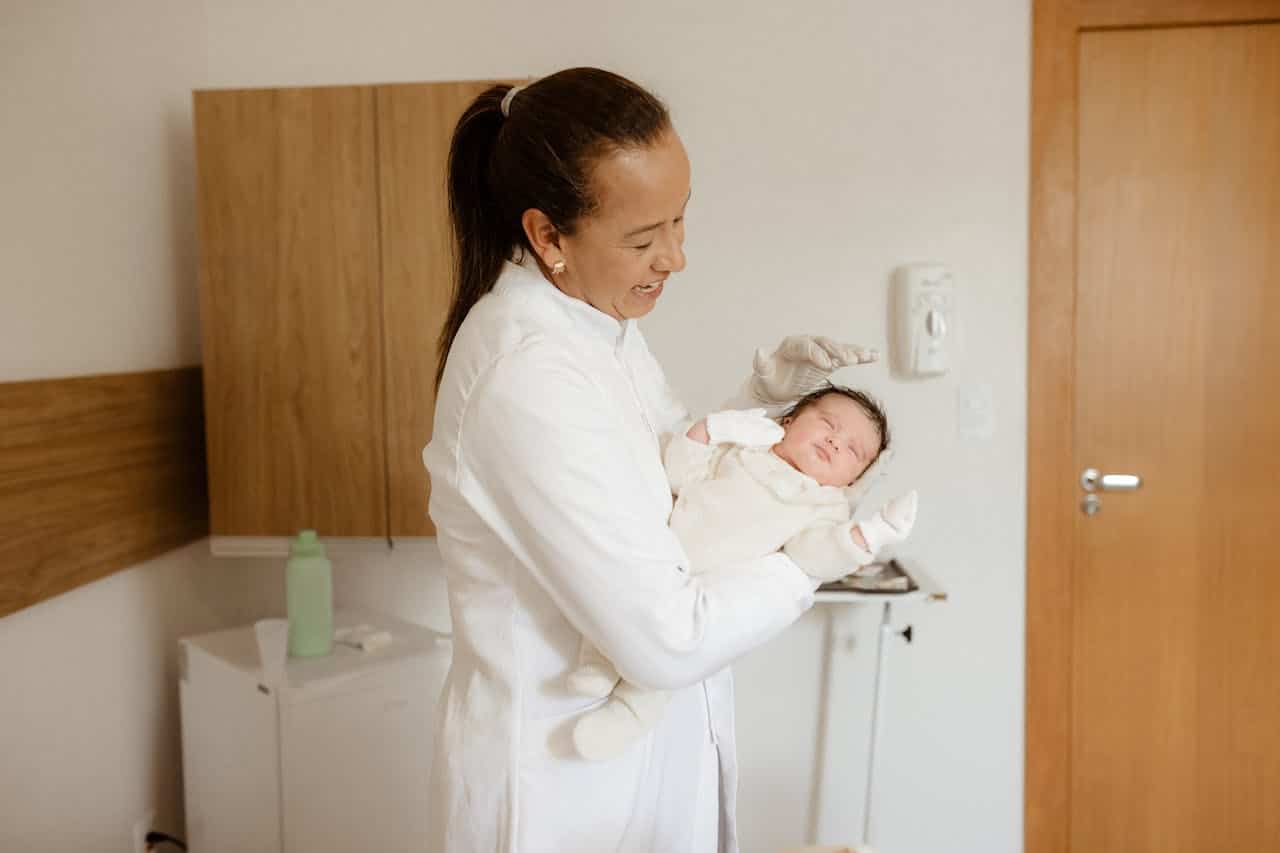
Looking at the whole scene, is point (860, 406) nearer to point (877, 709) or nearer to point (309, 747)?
point (877, 709)

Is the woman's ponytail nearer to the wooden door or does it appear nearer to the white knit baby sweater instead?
the white knit baby sweater

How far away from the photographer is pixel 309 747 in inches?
79.7

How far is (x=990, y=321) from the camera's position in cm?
242

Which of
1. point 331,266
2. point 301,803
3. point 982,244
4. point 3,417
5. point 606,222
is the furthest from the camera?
point 982,244

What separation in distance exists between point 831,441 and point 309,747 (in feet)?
4.14

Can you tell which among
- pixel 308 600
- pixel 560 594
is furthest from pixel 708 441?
pixel 308 600

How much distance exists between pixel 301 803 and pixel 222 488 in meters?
0.71

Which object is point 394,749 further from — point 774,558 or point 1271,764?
point 1271,764

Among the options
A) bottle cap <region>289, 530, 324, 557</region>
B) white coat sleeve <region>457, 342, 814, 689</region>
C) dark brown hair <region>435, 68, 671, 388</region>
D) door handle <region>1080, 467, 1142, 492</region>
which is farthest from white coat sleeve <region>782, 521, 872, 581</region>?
door handle <region>1080, 467, 1142, 492</region>

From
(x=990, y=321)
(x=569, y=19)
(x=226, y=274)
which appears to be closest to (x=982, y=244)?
(x=990, y=321)

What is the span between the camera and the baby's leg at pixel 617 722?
1.19 metres

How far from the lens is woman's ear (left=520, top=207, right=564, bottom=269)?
3.92 feet

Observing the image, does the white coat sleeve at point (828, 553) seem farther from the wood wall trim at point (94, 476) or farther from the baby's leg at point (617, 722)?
the wood wall trim at point (94, 476)

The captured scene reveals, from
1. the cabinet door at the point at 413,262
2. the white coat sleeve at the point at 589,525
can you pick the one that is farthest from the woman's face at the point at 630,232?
the cabinet door at the point at 413,262
